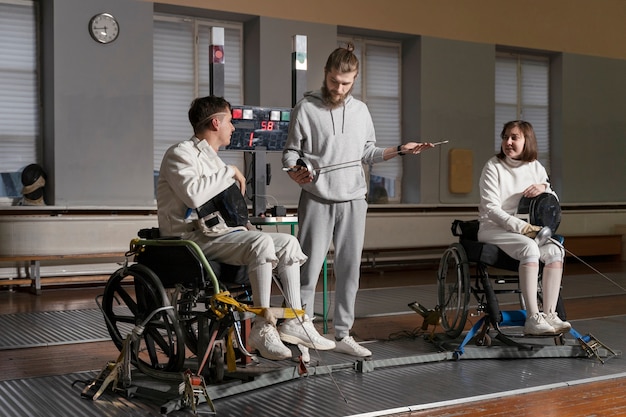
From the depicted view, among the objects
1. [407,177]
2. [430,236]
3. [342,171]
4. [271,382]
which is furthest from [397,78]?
[271,382]

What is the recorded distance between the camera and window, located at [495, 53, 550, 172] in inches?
356

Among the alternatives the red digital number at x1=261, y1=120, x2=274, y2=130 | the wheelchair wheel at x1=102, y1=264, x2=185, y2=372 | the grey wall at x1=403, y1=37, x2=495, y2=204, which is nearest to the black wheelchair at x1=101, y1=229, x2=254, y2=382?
the wheelchair wheel at x1=102, y1=264, x2=185, y2=372

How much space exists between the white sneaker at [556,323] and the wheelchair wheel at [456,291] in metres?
0.39

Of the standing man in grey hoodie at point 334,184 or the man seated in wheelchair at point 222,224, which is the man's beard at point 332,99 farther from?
the man seated in wheelchair at point 222,224

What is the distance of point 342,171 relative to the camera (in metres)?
3.59

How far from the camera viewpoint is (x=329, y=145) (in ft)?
11.8

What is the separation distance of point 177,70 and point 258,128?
275 centimetres

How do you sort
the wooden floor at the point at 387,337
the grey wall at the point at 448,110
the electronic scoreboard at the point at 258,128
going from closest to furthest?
the wooden floor at the point at 387,337
the electronic scoreboard at the point at 258,128
the grey wall at the point at 448,110

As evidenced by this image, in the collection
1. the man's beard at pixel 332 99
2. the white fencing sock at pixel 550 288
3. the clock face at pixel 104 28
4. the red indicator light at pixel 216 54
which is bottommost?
the white fencing sock at pixel 550 288

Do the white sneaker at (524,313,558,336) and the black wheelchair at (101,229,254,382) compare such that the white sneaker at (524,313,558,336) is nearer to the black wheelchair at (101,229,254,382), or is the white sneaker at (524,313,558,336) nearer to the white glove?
the white glove

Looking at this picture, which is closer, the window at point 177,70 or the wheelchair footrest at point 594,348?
the wheelchair footrest at point 594,348

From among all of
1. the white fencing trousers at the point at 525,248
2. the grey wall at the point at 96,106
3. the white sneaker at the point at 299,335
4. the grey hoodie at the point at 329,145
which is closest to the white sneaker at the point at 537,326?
the white fencing trousers at the point at 525,248

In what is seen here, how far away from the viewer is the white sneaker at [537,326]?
366 cm

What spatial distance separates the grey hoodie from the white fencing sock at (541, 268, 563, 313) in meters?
0.99
